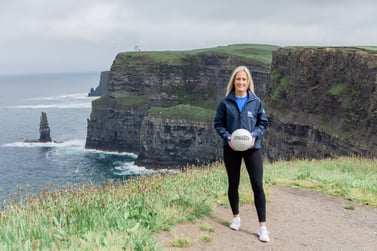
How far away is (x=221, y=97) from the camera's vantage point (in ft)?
394

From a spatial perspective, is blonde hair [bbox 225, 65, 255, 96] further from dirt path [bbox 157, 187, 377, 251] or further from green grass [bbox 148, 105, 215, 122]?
green grass [bbox 148, 105, 215, 122]

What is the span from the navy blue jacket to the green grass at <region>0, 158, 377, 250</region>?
2081 millimetres

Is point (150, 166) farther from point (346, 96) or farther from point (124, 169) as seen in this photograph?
point (346, 96)

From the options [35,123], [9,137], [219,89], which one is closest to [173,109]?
[219,89]

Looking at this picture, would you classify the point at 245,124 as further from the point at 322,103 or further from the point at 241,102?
the point at 322,103

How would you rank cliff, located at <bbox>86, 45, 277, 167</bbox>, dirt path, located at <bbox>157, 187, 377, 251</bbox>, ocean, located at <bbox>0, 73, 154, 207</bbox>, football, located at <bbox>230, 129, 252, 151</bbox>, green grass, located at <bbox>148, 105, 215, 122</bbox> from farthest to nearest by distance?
cliff, located at <bbox>86, 45, 277, 167</bbox>
green grass, located at <bbox>148, 105, 215, 122</bbox>
ocean, located at <bbox>0, 73, 154, 207</bbox>
dirt path, located at <bbox>157, 187, 377, 251</bbox>
football, located at <bbox>230, 129, 252, 151</bbox>

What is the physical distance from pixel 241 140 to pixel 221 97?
11295cm

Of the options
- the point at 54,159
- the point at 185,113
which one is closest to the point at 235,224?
the point at 185,113

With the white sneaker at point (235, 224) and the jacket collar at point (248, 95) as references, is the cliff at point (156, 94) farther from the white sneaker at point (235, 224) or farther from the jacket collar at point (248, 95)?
the jacket collar at point (248, 95)

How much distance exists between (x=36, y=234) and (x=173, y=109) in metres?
94.9

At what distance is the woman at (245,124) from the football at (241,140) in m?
A: 0.11

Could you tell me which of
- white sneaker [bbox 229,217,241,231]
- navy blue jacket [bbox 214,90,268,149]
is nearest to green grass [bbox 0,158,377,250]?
white sneaker [bbox 229,217,241,231]

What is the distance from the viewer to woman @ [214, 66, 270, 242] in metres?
8.08

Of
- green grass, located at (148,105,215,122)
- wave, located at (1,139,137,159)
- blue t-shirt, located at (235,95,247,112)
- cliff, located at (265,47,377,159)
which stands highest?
blue t-shirt, located at (235,95,247,112)
